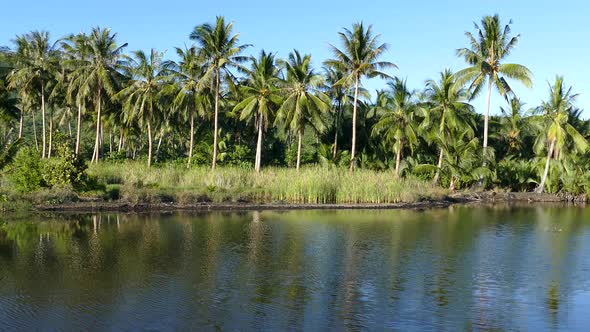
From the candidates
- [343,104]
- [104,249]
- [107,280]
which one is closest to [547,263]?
[107,280]

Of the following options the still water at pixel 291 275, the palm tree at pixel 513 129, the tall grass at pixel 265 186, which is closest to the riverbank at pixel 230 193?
the tall grass at pixel 265 186

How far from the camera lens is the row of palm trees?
149 ft

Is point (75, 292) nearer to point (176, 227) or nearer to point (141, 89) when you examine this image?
point (176, 227)

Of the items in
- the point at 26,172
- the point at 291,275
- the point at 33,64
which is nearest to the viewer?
the point at 291,275

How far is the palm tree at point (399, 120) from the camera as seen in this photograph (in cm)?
4777

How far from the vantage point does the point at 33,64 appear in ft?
173

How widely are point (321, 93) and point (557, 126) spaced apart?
17484 mm

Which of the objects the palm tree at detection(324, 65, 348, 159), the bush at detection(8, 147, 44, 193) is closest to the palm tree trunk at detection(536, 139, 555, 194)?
the palm tree at detection(324, 65, 348, 159)

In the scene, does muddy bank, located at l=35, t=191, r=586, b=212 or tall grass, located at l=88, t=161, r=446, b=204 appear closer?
muddy bank, located at l=35, t=191, r=586, b=212

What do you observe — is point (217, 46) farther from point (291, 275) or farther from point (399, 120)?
point (291, 275)

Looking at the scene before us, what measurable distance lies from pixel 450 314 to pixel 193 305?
225 inches

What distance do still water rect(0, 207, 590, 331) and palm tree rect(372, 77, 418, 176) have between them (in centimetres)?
1952

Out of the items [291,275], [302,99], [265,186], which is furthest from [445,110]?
[291,275]

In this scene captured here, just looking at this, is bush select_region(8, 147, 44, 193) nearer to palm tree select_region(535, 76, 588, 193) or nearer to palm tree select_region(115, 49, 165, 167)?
palm tree select_region(115, 49, 165, 167)
